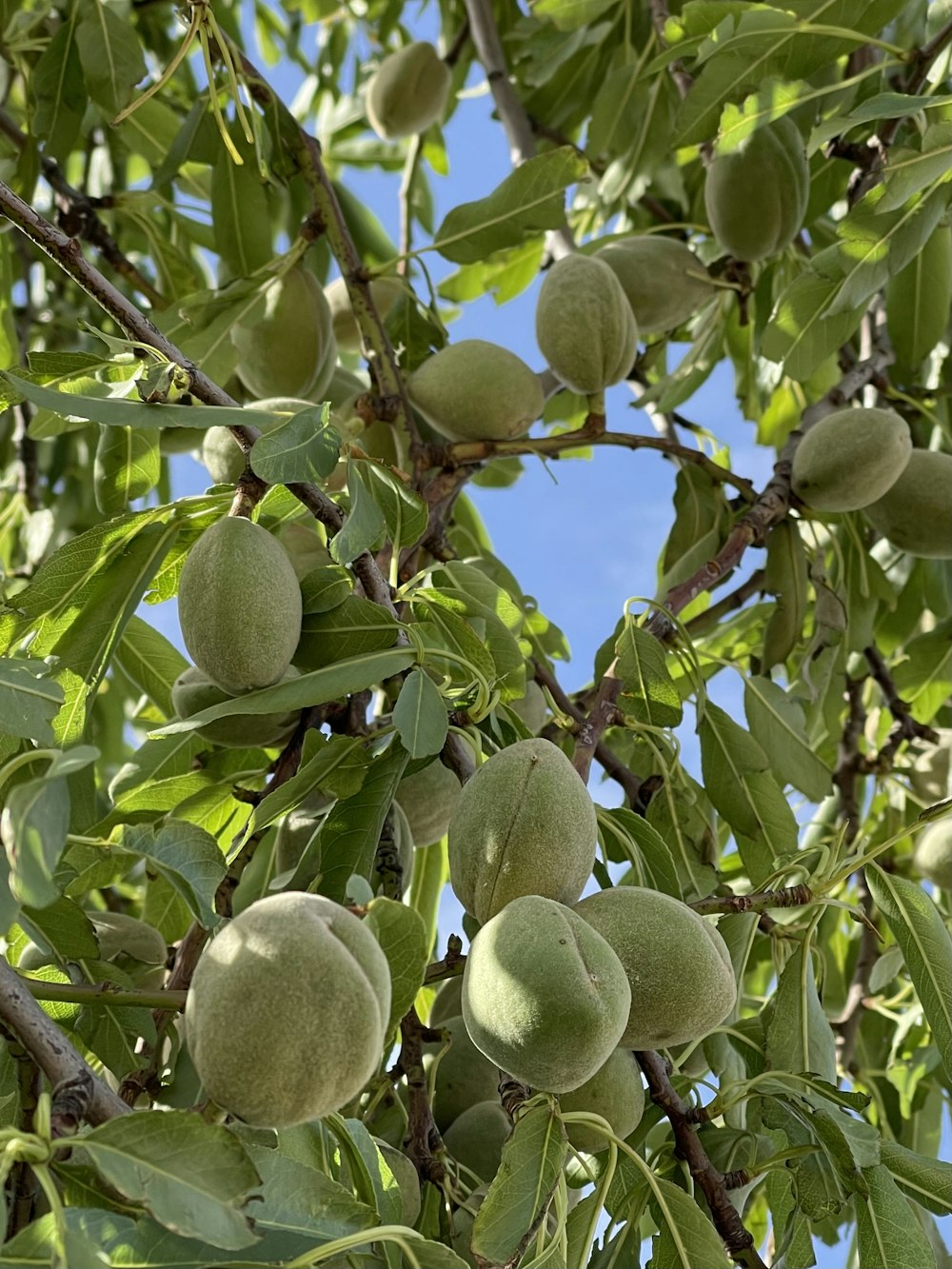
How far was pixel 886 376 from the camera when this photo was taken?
221 cm

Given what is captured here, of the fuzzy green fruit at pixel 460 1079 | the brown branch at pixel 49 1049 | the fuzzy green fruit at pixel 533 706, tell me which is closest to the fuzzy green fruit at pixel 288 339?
the fuzzy green fruit at pixel 533 706

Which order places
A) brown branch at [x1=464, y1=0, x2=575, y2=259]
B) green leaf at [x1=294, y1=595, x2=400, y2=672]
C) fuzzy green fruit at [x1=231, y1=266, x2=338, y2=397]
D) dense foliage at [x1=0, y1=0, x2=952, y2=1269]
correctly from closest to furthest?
dense foliage at [x1=0, y1=0, x2=952, y2=1269] → green leaf at [x1=294, y1=595, x2=400, y2=672] → fuzzy green fruit at [x1=231, y1=266, x2=338, y2=397] → brown branch at [x1=464, y1=0, x2=575, y2=259]

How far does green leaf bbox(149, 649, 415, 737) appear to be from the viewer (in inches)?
43.4

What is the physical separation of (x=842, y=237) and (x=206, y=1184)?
1.36 metres

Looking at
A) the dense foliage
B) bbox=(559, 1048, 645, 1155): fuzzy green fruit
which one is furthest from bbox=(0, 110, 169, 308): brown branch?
bbox=(559, 1048, 645, 1155): fuzzy green fruit

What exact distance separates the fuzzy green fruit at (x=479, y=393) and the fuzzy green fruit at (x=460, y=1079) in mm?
679

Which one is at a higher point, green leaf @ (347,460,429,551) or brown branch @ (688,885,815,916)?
green leaf @ (347,460,429,551)

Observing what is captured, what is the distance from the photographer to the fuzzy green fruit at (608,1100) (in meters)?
1.12

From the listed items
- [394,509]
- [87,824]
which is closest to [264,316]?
[394,509]

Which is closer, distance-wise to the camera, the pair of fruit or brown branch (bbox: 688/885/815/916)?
the pair of fruit

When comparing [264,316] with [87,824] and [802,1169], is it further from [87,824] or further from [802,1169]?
[802,1169]

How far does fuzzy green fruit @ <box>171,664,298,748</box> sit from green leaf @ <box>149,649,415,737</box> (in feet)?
0.51

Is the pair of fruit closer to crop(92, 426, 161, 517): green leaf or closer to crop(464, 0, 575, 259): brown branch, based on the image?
crop(92, 426, 161, 517): green leaf

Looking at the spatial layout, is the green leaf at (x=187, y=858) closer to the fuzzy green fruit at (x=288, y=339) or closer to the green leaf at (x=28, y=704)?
the green leaf at (x=28, y=704)
